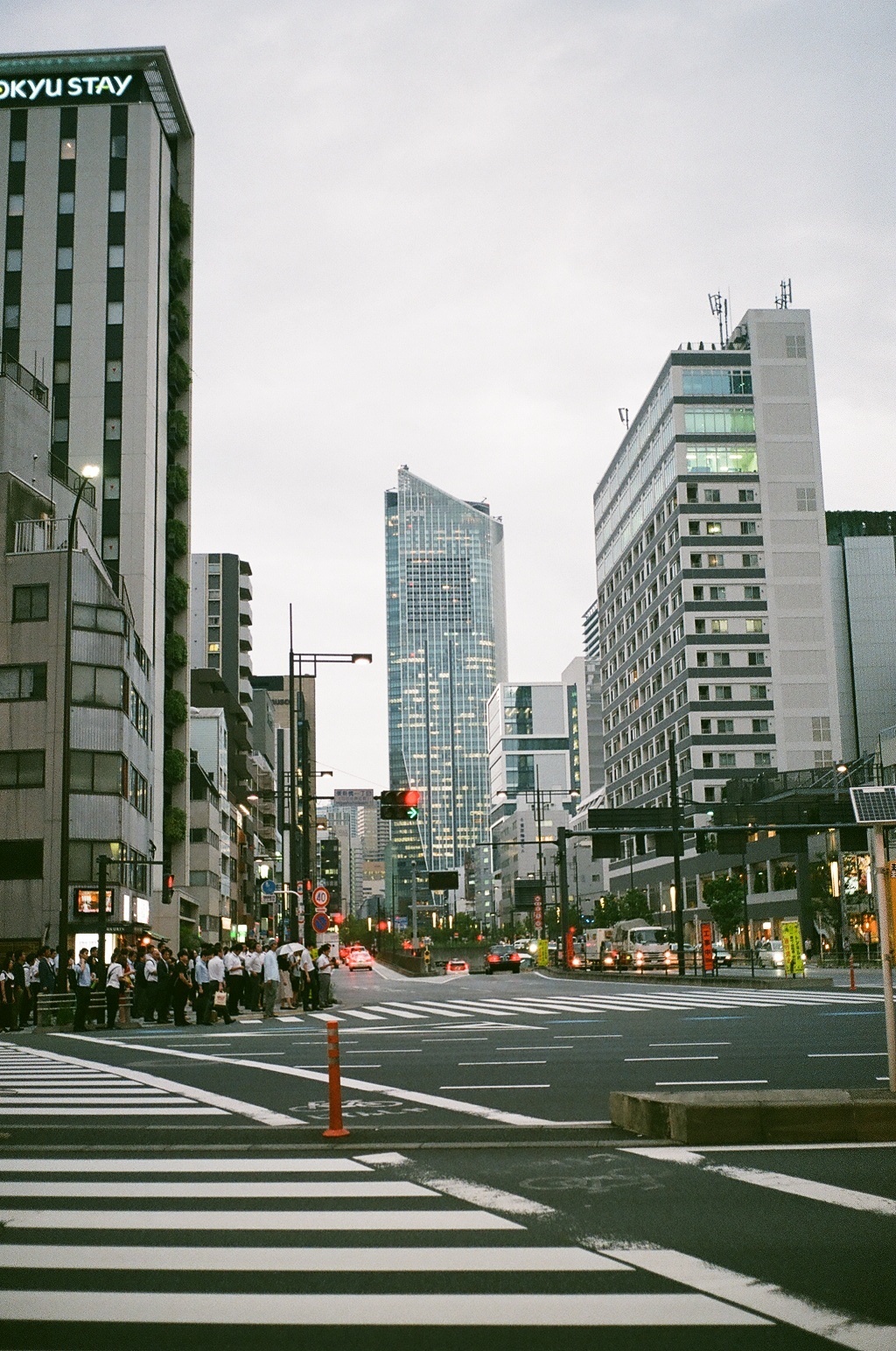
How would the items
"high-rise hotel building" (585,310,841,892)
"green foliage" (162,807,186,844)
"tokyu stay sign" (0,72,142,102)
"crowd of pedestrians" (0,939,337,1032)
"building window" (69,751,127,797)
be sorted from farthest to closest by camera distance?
"high-rise hotel building" (585,310,841,892) < "tokyu stay sign" (0,72,142,102) < "green foliage" (162,807,186,844) < "building window" (69,751,127,797) < "crowd of pedestrians" (0,939,337,1032)

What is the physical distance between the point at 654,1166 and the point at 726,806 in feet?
130

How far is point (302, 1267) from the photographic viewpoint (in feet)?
21.7

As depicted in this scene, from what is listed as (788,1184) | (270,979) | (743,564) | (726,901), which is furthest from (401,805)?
(743,564)

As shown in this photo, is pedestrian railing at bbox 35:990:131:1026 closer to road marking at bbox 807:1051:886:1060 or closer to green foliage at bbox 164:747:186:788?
road marking at bbox 807:1051:886:1060

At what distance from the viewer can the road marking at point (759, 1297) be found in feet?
17.4

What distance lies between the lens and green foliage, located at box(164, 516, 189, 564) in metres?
71.1

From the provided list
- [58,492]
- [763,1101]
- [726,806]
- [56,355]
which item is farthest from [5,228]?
[763,1101]

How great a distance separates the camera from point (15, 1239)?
24.2 feet

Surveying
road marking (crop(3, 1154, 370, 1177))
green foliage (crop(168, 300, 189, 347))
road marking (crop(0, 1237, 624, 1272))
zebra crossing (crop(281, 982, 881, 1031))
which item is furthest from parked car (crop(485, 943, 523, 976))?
road marking (crop(0, 1237, 624, 1272))

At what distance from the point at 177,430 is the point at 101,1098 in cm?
6181

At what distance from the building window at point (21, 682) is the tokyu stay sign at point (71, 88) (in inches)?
1496

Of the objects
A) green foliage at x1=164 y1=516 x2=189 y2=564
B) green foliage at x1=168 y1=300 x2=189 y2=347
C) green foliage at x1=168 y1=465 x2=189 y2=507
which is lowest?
green foliage at x1=164 y1=516 x2=189 y2=564

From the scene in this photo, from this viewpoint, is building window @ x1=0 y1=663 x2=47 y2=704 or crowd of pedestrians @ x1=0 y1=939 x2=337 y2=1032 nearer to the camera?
crowd of pedestrians @ x1=0 y1=939 x2=337 y2=1032

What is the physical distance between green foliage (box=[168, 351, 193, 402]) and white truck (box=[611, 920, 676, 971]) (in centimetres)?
3907
